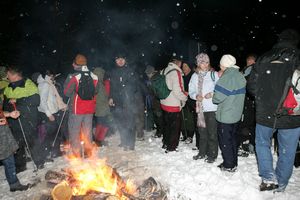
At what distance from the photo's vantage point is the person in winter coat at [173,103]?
6.54 m

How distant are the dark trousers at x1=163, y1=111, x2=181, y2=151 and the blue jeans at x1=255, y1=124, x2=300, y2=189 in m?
2.35

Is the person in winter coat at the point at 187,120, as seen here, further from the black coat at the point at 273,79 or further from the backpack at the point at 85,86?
the black coat at the point at 273,79

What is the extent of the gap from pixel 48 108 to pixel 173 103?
10.3 ft


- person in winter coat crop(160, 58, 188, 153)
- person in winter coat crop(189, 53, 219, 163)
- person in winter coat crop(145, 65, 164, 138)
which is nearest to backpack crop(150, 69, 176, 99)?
person in winter coat crop(160, 58, 188, 153)

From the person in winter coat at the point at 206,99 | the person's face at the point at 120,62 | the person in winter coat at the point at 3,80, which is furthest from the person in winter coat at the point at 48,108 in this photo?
the person in winter coat at the point at 206,99

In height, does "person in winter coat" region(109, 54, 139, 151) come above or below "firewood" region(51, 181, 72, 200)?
above

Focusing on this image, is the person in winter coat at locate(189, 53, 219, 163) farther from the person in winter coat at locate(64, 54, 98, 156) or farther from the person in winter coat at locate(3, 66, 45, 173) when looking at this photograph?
the person in winter coat at locate(3, 66, 45, 173)

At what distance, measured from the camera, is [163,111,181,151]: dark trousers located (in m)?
6.82

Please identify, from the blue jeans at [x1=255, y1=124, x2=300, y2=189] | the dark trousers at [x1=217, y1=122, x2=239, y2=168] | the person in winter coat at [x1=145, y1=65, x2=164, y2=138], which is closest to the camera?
the blue jeans at [x1=255, y1=124, x2=300, y2=189]

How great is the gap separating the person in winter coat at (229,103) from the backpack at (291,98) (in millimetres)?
988

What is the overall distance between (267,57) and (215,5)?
34.3 feet

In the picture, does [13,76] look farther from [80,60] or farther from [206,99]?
[206,99]

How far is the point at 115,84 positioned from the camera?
7.50 meters

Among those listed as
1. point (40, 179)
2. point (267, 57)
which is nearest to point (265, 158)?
point (267, 57)
